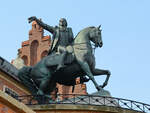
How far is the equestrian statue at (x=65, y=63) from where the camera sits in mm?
23047

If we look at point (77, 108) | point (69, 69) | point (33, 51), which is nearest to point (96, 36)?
point (69, 69)

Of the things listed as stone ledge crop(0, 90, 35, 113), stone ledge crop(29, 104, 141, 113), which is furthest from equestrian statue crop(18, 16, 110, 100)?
stone ledge crop(0, 90, 35, 113)

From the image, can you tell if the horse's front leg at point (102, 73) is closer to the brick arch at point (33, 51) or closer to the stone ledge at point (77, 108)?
the stone ledge at point (77, 108)

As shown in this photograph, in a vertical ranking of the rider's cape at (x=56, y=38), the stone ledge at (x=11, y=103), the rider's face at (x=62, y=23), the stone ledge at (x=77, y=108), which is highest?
the rider's face at (x=62, y=23)

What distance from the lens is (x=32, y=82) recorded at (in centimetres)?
2381

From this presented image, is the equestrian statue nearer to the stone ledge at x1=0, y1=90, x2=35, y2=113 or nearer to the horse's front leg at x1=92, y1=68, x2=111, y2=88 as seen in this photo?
the horse's front leg at x1=92, y1=68, x2=111, y2=88

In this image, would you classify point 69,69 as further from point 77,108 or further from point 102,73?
point 77,108

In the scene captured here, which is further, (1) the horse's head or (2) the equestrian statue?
(1) the horse's head

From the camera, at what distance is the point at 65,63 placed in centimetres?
2305

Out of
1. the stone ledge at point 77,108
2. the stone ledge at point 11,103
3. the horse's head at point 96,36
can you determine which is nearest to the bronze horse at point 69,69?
the horse's head at point 96,36

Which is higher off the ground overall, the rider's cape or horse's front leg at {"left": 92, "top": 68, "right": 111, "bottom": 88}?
the rider's cape

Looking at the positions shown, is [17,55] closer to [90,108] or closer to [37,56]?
[37,56]

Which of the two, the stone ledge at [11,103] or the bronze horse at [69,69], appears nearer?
the stone ledge at [11,103]

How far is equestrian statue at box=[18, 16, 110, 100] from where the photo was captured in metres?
23.0
